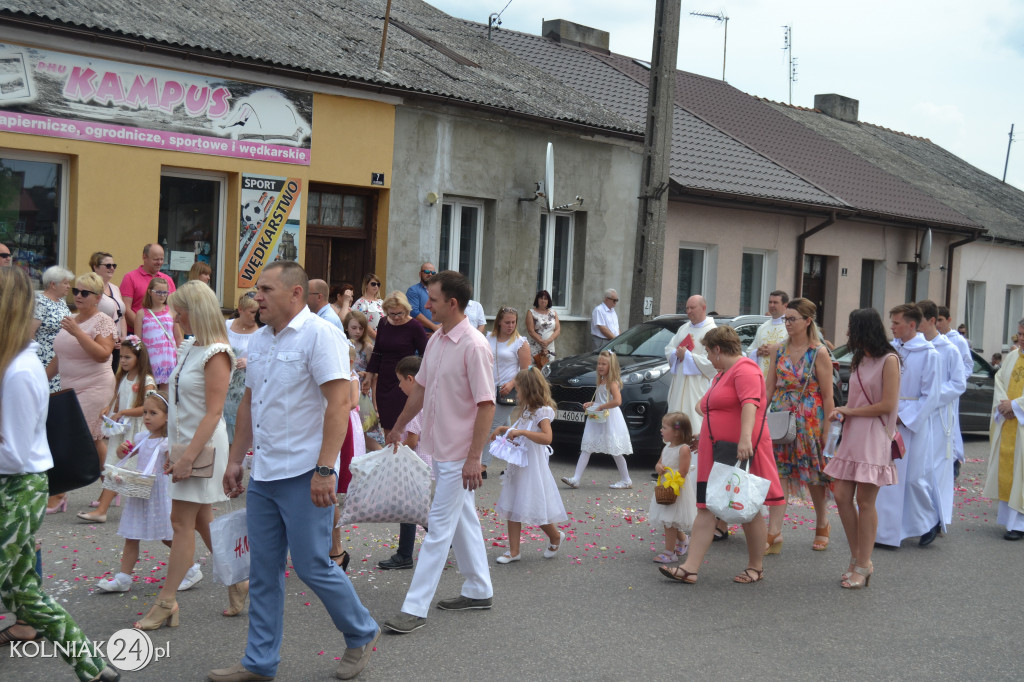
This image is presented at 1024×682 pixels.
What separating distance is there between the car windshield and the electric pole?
1.91 m

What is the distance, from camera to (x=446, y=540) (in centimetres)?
586

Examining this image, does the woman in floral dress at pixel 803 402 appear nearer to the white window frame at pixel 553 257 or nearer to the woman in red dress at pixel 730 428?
the woman in red dress at pixel 730 428

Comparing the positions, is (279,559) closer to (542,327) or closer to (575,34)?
(542,327)

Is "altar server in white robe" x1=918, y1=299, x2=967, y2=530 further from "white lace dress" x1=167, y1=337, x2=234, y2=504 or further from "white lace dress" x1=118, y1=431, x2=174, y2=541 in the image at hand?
"white lace dress" x1=118, y1=431, x2=174, y2=541

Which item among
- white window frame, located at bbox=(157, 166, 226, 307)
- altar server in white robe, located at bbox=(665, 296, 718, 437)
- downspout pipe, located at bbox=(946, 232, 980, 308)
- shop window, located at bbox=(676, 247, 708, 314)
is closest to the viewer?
altar server in white robe, located at bbox=(665, 296, 718, 437)

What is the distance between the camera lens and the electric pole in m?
15.6

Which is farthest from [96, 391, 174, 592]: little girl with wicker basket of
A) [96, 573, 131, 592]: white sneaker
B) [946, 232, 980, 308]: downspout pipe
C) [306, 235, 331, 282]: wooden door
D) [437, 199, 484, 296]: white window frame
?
[946, 232, 980, 308]: downspout pipe

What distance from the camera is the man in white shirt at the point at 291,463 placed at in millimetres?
4805

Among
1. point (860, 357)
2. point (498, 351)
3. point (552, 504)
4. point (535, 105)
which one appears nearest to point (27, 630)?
point (552, 504)

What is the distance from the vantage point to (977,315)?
101 feet

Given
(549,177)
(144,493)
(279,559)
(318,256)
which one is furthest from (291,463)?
(549,177)

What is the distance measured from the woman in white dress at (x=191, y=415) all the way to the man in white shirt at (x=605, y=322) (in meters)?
12.0

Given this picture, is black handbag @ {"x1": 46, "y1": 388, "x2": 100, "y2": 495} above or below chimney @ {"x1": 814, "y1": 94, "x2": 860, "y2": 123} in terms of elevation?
below

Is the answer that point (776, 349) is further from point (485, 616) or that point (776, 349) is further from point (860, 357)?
point (485, 616)
